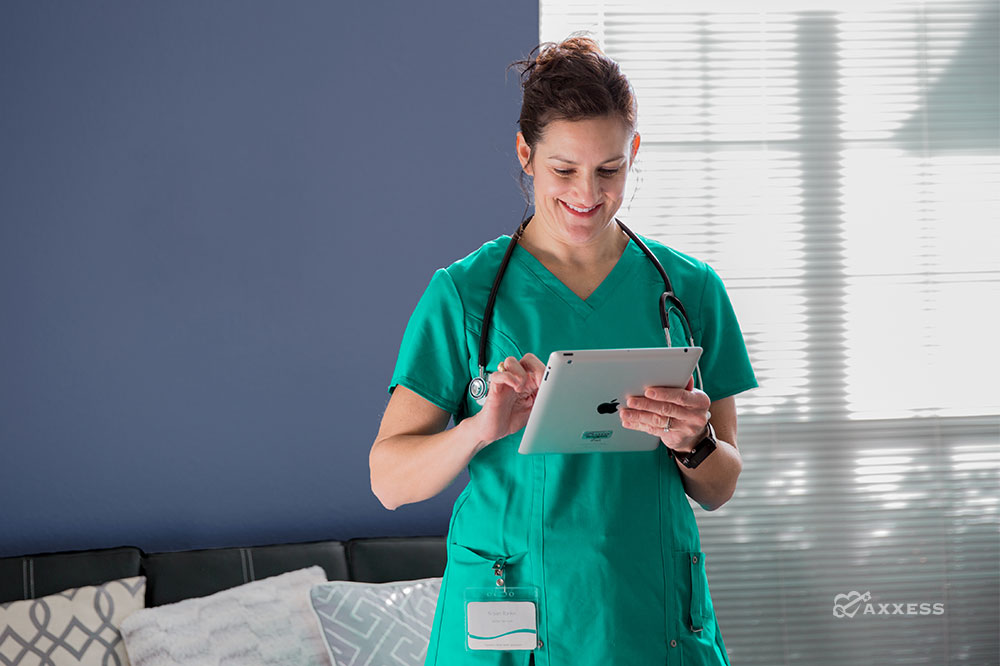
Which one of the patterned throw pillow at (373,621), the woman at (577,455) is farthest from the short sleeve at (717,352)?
the patterned throw pillow at (373,621)

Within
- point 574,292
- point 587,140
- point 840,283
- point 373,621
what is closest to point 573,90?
point 587,140

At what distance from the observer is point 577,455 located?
1.21 metres

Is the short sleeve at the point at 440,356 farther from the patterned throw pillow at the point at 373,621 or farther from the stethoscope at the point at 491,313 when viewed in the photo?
the patterned throw pillow at the point at 373,621

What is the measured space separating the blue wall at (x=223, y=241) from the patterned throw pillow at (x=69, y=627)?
285 millimetres

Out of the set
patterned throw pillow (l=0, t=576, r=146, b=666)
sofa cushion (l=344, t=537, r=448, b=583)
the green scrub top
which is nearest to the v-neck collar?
the green scrub top

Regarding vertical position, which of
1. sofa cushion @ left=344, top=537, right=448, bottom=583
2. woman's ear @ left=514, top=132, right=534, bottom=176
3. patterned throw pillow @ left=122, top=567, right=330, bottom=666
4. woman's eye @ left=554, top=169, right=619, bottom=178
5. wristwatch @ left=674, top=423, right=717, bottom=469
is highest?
woman's ear @ left=514, top=132, right=534, bottom=176

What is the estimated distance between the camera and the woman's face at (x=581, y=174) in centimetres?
125

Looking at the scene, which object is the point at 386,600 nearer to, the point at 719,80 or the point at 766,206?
the point at 766,206

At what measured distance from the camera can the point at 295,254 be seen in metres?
2.60

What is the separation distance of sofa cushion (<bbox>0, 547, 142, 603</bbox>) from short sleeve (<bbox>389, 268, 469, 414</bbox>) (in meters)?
1.40

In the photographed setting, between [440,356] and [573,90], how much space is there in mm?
407

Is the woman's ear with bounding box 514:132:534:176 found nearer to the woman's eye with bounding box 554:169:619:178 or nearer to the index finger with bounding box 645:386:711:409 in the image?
the woman's eye with bounding box 554:169:619:178

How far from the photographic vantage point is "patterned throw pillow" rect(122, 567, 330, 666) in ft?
6.98

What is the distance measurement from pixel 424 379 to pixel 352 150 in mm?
1515
